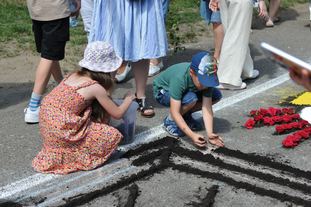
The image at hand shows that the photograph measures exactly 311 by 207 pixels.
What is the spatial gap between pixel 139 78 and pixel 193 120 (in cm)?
69

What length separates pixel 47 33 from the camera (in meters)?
5.23

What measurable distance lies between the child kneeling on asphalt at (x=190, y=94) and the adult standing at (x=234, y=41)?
47.3 inches

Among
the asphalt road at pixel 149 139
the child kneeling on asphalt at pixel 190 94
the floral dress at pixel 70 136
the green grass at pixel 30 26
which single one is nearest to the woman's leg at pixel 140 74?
the asphalt road at pixel 149 139

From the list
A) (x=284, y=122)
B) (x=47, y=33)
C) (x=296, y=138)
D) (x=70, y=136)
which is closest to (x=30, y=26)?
(x=47, y=33)

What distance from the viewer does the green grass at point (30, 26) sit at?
786 cm

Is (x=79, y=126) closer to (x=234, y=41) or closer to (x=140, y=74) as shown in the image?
(x=140, y=74)

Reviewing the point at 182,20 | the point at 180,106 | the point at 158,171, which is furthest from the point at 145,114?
the point at 182,20

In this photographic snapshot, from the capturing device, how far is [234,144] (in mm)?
4758

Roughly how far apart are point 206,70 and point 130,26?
1095mm

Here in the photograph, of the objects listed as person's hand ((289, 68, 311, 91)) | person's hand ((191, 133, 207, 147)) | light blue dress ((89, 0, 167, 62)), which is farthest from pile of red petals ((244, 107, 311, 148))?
person's hand ((289, 68, 311, 91))

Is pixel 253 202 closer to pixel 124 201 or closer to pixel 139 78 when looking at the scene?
pixel 124 201

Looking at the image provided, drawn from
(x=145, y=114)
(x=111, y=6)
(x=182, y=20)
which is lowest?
(x=182, y=20)

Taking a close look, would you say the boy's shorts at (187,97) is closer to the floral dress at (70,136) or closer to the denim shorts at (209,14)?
the floral dress at (70,136)

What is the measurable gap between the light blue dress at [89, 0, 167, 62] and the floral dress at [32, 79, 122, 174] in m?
1.08
